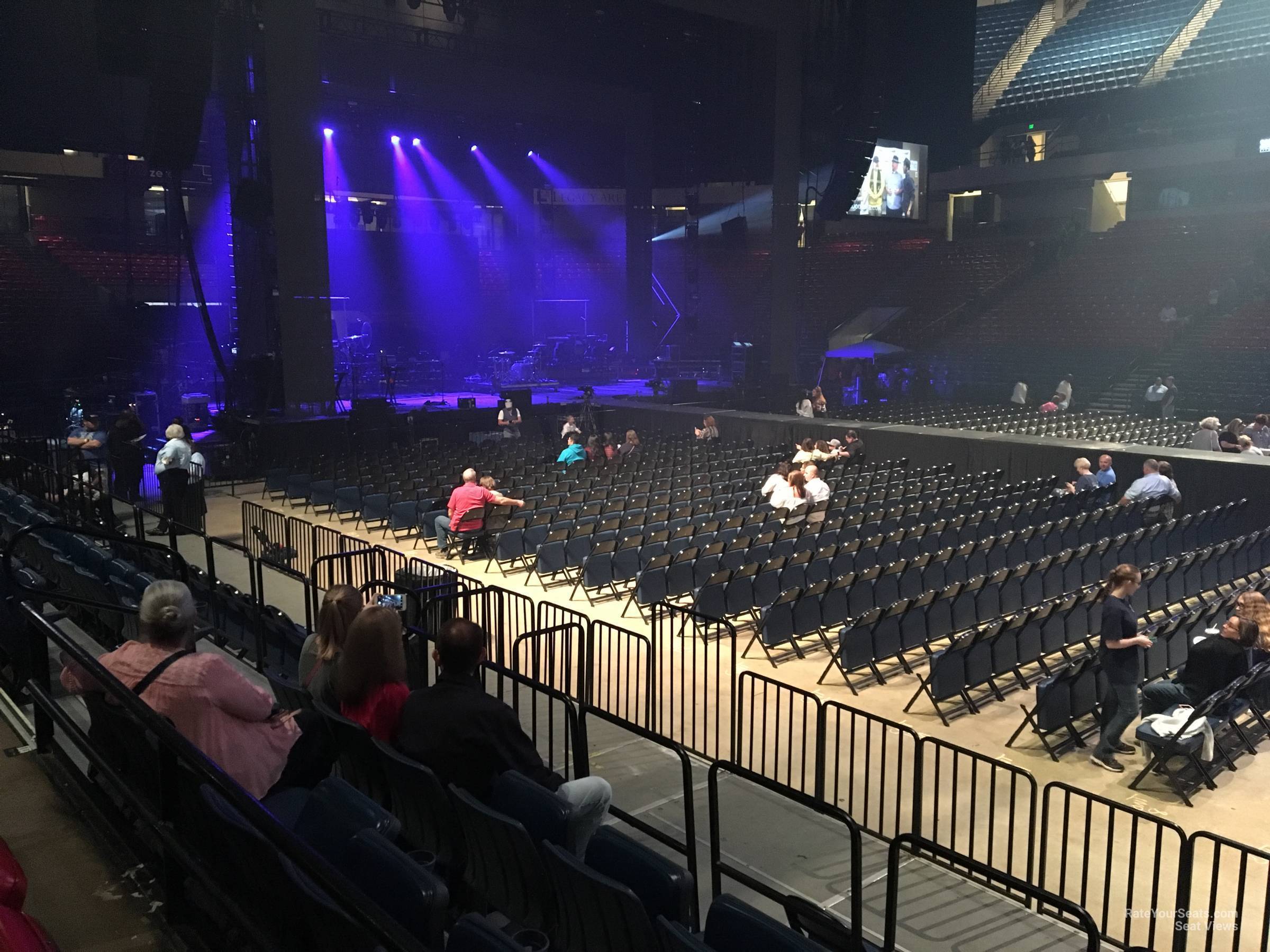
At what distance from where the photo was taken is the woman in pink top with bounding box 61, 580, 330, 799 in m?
3.67

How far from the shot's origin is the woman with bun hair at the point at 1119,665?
6.94 meters

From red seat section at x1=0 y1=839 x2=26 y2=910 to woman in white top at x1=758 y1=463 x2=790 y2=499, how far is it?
11.5m

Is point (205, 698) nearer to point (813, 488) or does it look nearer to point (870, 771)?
point (870, 771)

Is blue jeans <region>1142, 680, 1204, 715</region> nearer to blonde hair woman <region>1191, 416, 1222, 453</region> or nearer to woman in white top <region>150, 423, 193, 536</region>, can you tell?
blonde hair woman <region>1191, 416, 1222, 453</region>

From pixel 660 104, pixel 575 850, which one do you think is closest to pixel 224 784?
pixel 575 850

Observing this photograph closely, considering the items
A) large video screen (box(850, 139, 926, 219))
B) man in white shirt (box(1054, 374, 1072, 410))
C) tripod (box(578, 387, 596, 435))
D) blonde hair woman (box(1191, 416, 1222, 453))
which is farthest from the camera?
large video screen (box(850, 139, 926, 219))

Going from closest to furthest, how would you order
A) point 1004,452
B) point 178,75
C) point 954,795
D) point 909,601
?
1. point 954,795
2. point 909,601
3. point 1004,452
4. point 178,75

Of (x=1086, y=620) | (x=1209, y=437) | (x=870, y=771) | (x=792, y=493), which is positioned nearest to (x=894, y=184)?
(x=1209, y=437)

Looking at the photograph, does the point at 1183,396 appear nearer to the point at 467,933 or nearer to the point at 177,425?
the point at 177,425

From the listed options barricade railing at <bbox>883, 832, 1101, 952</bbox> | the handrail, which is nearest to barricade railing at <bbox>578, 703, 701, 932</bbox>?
barricade railing at <bbox>883, 832, 1101, 952</bbox>

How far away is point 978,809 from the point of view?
20.8 feet

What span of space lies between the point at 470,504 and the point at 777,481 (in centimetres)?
417

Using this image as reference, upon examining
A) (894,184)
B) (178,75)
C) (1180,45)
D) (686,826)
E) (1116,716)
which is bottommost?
(1116,716)

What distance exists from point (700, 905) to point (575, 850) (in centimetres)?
84
